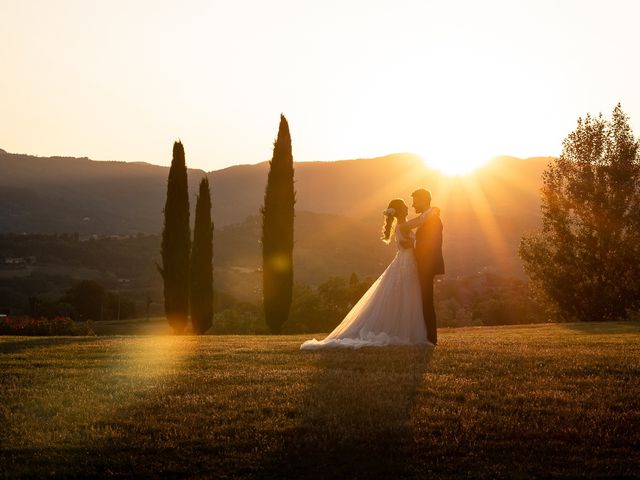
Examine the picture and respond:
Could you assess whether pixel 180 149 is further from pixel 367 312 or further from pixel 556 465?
pixel 556 465

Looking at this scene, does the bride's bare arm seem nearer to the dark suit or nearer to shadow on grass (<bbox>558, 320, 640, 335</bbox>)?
the dark suit

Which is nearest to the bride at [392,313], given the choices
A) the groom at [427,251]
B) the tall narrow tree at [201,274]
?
the groom at [427,251]

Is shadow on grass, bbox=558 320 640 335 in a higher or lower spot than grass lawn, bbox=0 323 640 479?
higher

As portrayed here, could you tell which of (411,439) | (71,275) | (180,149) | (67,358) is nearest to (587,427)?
(411,439)

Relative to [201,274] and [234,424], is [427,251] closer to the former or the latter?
[234,424]

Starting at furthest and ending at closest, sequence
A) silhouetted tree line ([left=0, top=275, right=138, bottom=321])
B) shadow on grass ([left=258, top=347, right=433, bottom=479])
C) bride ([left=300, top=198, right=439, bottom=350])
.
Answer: silhouetted tree line ([left=0, top=275, right=138, bottom=321])
bride ([left=300, top=198, right=439, bottom=350])
shadow on grass ([left=258, top=347, right=433, bottom=479])

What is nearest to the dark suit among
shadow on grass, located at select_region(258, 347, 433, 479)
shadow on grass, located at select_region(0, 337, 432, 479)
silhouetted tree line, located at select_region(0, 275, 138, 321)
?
shadow on grass, located at select_region(0, 337, 432, 479)

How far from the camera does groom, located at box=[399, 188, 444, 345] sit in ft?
56.4

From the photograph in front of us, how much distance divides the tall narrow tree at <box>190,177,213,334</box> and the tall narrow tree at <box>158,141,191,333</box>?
578mm

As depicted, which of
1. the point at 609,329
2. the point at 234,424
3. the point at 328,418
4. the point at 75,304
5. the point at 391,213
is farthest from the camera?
the point at 75,304

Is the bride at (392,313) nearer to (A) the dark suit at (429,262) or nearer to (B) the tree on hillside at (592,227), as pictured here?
(A) the dark suit at (429,262)

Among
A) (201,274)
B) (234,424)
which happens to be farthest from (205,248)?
(234,424)

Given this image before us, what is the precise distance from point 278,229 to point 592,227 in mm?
21280

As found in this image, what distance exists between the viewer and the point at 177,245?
152ft
